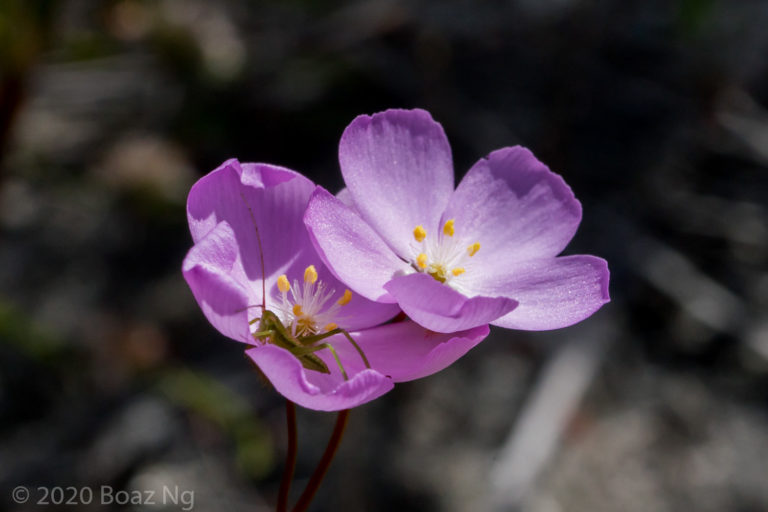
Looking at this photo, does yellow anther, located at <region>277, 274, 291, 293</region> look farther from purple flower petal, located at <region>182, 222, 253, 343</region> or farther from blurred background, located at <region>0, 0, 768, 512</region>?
blurred background, located at <region>0, 0, 768, 512</region>

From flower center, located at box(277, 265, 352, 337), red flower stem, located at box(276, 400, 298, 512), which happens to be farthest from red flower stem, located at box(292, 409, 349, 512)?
flower center, located at box(277, 265, 352, 337)

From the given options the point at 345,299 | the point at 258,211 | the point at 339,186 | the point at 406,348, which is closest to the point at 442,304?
the point at 406,348

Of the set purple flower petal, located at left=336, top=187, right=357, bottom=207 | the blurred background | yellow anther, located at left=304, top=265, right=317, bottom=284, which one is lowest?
the blurred background

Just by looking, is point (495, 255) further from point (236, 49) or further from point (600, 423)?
point (236, 49)

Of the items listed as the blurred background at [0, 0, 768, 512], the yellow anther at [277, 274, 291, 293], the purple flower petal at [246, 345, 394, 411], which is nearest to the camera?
the purple flower petal at [246, 345, 394, 411]

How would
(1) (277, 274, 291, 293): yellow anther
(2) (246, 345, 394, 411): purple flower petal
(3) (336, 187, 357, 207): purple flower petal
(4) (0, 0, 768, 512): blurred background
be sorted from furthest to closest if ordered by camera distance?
1. (4) (0, 0, 768, 512): blurred background
2. (3) (336, 187, 357, 207): purple flower petal
3. (1) (277, 274, 291, 293): yellow anther
4. (2) (246, 345, 394, 411): purple flower petal

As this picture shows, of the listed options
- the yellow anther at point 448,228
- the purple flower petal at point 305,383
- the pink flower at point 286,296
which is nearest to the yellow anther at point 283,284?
the pink flower at point 286,296

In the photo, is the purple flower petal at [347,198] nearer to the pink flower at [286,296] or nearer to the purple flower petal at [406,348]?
the pink flower at [286,296]

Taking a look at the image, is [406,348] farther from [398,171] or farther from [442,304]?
[398,171]

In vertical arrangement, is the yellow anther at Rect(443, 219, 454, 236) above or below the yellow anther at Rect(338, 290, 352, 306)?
above
